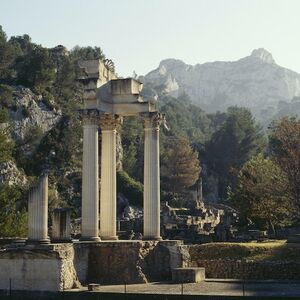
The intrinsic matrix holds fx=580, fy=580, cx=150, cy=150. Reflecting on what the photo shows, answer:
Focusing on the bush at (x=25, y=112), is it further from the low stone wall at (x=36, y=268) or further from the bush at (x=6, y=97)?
the low stone wall at (x=36, y=268)

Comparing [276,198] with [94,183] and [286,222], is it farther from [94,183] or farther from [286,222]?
[94,183]

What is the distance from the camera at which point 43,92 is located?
92.5 metres

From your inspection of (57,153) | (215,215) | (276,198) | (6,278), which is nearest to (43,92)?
(57,153)

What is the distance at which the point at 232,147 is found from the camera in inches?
4429

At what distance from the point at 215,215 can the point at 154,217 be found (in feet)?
181

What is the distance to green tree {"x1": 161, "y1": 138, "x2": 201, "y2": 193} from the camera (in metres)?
98.6

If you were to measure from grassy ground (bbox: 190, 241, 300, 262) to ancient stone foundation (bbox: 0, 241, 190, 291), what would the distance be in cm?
429

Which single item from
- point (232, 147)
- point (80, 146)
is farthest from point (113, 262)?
point (232, 147)

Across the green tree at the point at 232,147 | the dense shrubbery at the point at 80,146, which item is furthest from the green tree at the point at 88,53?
the green tree at the point at 232,147

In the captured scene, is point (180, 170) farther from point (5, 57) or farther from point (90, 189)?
point (90, 189)

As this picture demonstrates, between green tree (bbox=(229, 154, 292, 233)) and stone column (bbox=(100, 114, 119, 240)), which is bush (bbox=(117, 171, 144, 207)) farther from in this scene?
stone column (bbox=(100, 114, 119, 240))

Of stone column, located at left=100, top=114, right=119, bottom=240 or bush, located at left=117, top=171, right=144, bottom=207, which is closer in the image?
stone column, located at left=100, top=114, right=119, bottom=240

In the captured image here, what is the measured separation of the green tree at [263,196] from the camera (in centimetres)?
4403

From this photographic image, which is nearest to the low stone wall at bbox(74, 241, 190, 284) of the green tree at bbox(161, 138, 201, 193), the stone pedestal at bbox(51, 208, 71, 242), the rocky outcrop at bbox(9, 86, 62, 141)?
the stone pedestal at bbox(51, 208, 71, 242)
